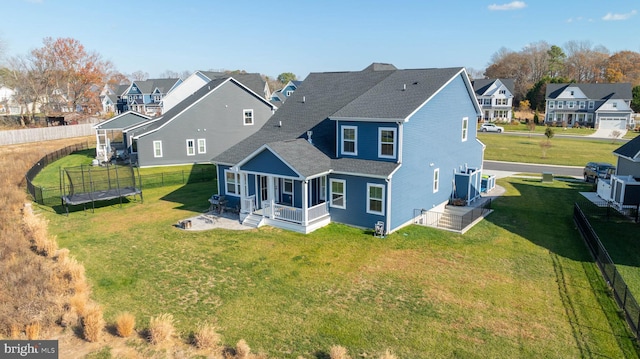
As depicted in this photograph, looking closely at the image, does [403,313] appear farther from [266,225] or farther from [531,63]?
[531,63]

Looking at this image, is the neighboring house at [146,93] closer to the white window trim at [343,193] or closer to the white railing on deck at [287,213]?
Result: the white railing on deck at [287,213]

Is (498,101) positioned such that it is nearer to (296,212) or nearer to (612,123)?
(612,123)

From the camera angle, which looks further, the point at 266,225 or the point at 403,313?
the point at 266,225

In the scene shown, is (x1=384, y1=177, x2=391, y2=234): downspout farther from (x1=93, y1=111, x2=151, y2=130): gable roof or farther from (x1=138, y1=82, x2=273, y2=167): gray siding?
(x1=93, y1=111, x2=151, y2=130): gable roof

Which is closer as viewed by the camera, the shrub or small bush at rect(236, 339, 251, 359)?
small bush at rect(236, 339, 251, 359)

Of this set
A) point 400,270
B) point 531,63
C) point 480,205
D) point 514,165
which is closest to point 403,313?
point 400,270

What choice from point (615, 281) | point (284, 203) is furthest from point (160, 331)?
point (615, 281)

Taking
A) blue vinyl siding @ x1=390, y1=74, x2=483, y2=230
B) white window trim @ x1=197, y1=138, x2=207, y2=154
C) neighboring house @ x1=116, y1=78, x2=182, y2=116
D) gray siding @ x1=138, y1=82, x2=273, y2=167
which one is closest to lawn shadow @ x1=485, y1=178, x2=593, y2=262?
blue vinyl siding @ x1=390, y1=74, x2=483, y2=230
